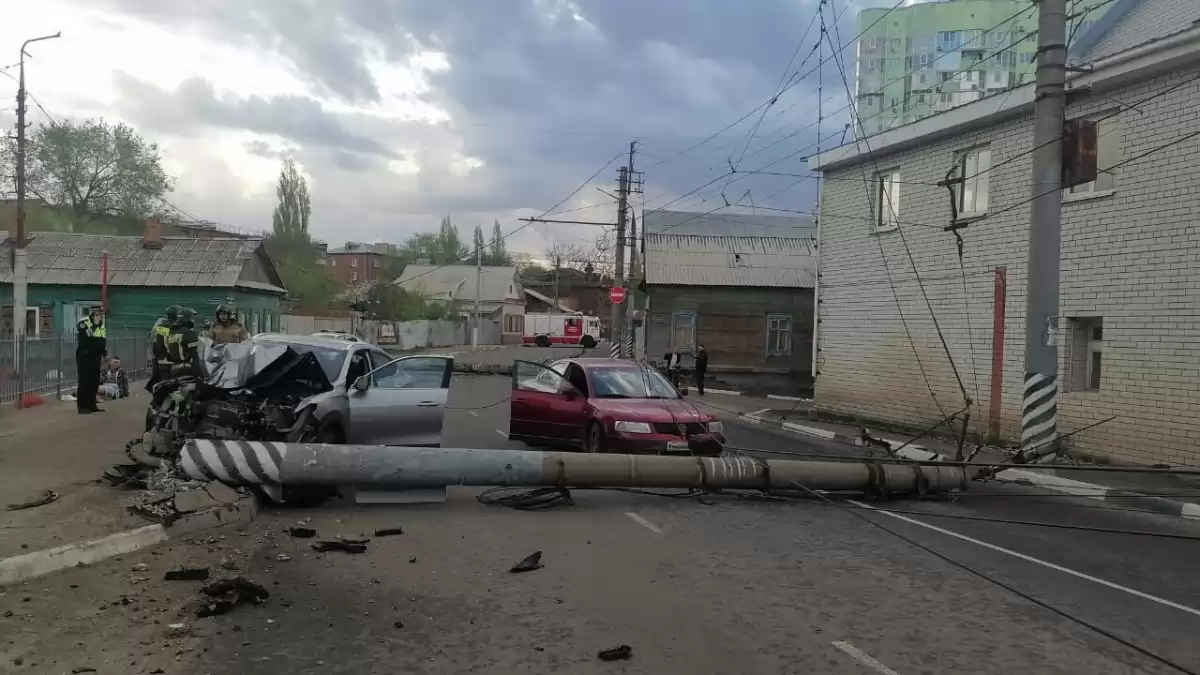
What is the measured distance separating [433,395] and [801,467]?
4.71 m

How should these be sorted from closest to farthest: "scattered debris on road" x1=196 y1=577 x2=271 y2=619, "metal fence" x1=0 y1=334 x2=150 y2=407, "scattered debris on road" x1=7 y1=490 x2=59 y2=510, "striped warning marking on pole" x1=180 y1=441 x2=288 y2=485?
"scattered debris on road" x1=196 y1=577 x2=271 y2=619
"scattered debris on road" x1=7 y1=490 x2=59 y2=510
"striped warning marking on pole" x1=180 y1=441 x2=288 y2=485
"metal fence" x1=0 y1=334 x2=150 y2=407

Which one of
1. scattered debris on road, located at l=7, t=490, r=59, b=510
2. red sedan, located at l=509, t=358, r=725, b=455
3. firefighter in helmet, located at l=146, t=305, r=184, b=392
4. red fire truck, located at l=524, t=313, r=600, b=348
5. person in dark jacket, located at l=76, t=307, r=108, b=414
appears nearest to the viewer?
scattered debris on road, located at l=7, t=490, r=59, b=510

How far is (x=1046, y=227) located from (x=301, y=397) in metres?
10.2

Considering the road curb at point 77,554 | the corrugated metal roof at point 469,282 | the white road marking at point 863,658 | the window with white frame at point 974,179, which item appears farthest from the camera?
the corrugated metal roof at point 469,282

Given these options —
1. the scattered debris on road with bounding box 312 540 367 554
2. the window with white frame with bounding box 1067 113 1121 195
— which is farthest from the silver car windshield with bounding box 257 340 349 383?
the window with white frame with bounding box 1067 113 1121 195

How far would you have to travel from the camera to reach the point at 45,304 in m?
37.6

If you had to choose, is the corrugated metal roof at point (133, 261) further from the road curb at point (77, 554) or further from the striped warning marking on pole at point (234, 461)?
the road curb at point (77, 554)

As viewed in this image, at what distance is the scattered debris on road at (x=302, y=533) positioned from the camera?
8.28 m

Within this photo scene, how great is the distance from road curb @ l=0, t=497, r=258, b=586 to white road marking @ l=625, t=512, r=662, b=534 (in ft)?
12.6

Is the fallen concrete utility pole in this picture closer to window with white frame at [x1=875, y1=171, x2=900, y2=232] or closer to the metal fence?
the metal fence

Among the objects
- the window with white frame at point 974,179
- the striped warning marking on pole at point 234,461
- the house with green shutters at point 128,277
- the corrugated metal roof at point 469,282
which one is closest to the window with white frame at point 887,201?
the window with white frame at point 974,179

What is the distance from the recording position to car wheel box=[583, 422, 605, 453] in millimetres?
12383

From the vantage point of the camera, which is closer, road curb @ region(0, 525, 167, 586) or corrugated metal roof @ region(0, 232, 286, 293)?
road curb @ region(0, 525, 167, 586)

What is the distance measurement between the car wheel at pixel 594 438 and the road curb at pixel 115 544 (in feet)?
15.2
